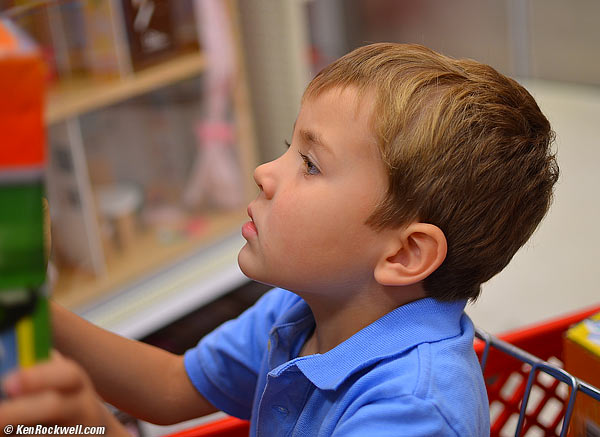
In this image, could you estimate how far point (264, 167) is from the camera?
0.74 metres

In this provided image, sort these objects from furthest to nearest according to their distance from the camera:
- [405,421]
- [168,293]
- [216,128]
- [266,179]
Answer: [216,128], [168,293], [266,179], [405,421]

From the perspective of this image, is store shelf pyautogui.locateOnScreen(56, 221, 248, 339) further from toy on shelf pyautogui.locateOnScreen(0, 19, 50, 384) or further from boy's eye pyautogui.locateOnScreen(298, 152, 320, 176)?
toy on shelf pyautogui.locateOnScreen(0, 19, 50, 384)

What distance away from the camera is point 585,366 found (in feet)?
2.91

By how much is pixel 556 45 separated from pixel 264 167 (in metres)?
2.79

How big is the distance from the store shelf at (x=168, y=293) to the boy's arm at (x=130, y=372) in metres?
0.80

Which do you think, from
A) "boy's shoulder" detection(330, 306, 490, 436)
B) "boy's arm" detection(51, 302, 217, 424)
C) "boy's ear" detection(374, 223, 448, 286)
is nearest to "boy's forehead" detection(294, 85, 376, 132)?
"boy's ear" detection(374, 223, 448, 286)

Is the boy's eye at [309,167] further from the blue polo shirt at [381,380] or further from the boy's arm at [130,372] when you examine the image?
the boy's arm at [130,372]

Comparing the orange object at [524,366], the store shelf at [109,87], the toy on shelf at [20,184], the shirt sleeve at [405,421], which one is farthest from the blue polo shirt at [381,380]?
the store shelf at [109,87]

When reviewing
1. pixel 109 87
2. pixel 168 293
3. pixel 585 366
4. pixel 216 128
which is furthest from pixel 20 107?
pixel 216 128

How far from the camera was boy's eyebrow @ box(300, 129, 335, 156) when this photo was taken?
0.70 meters

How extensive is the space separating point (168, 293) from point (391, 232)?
117 cm

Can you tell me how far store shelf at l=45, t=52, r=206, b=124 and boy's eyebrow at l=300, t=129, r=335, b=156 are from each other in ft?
2.94

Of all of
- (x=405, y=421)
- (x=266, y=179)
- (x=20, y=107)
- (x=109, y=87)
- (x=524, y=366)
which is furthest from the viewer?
(x=109, y=87)

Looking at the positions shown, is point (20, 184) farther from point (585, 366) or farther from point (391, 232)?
point (585, 366)
